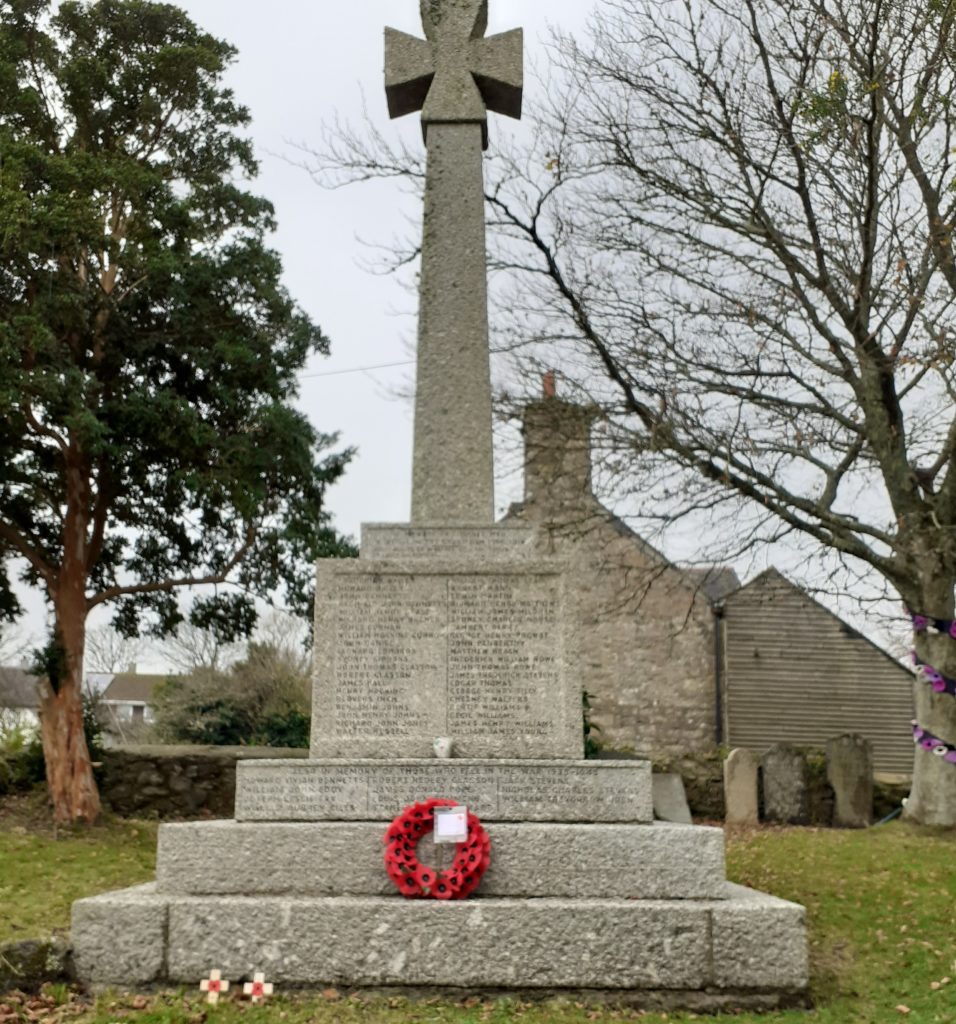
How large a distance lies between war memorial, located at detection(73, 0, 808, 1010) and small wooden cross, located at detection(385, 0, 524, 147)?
44cm

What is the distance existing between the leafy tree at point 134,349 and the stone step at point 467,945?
7355mm

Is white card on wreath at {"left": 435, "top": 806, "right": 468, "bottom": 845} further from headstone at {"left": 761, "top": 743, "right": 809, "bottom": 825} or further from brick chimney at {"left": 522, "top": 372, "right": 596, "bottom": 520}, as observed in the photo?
headstone at {"left": 761, "top": 743, "right": 809, "bottom": 825}

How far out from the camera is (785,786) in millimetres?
13891

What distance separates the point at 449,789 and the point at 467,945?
0.91m

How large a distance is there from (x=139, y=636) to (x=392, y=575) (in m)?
8.56

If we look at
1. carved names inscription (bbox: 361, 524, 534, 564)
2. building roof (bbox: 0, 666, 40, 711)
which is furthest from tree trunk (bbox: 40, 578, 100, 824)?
building roof (bbox: 0, 666, 40, 711)

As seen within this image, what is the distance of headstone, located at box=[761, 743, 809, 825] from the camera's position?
13789mm

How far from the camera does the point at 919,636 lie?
12.7 meters

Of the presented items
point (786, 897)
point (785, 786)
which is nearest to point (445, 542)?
point (786, 897)

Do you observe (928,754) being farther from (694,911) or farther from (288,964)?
(288,964)

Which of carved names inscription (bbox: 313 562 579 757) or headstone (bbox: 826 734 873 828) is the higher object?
carved names inscription (bbox: 313 562 579 757)

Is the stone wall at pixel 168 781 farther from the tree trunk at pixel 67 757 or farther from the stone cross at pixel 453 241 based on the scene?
the stone cross at pixel 453 241

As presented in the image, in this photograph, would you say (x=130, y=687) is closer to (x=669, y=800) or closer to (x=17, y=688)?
(x=17, y=688)

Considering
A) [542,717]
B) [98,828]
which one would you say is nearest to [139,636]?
[98,828]
